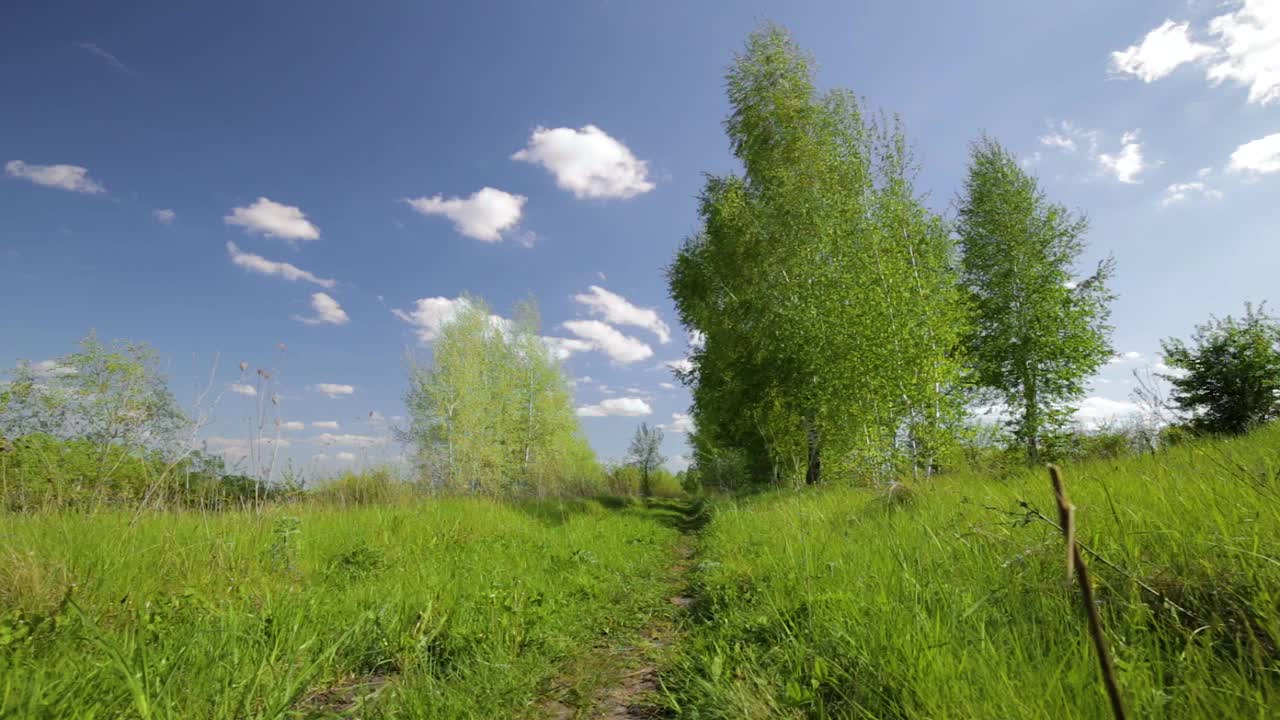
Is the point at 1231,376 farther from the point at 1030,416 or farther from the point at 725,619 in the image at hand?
the point at 725,619

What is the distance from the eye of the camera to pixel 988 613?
102 inches

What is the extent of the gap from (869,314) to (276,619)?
10738mm

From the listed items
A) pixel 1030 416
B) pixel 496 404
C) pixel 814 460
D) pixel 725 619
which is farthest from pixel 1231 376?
pixel 496 404

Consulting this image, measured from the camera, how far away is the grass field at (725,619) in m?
2.09

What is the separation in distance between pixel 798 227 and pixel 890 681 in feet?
47.3

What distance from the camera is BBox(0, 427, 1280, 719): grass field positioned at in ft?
6.86

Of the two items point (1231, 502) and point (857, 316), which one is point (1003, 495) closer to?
point (1231, 502)

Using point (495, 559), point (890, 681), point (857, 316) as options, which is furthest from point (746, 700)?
point (857, 316)

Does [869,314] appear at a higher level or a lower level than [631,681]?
higher

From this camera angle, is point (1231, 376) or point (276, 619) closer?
point (276, 619)

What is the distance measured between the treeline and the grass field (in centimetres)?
563

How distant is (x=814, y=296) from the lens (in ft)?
40.9

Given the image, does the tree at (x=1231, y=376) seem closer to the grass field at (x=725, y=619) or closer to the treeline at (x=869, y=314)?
the treeline at (x=869, y=314)

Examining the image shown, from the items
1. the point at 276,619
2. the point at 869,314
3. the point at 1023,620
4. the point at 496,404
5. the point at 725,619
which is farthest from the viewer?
the point at 496,404
